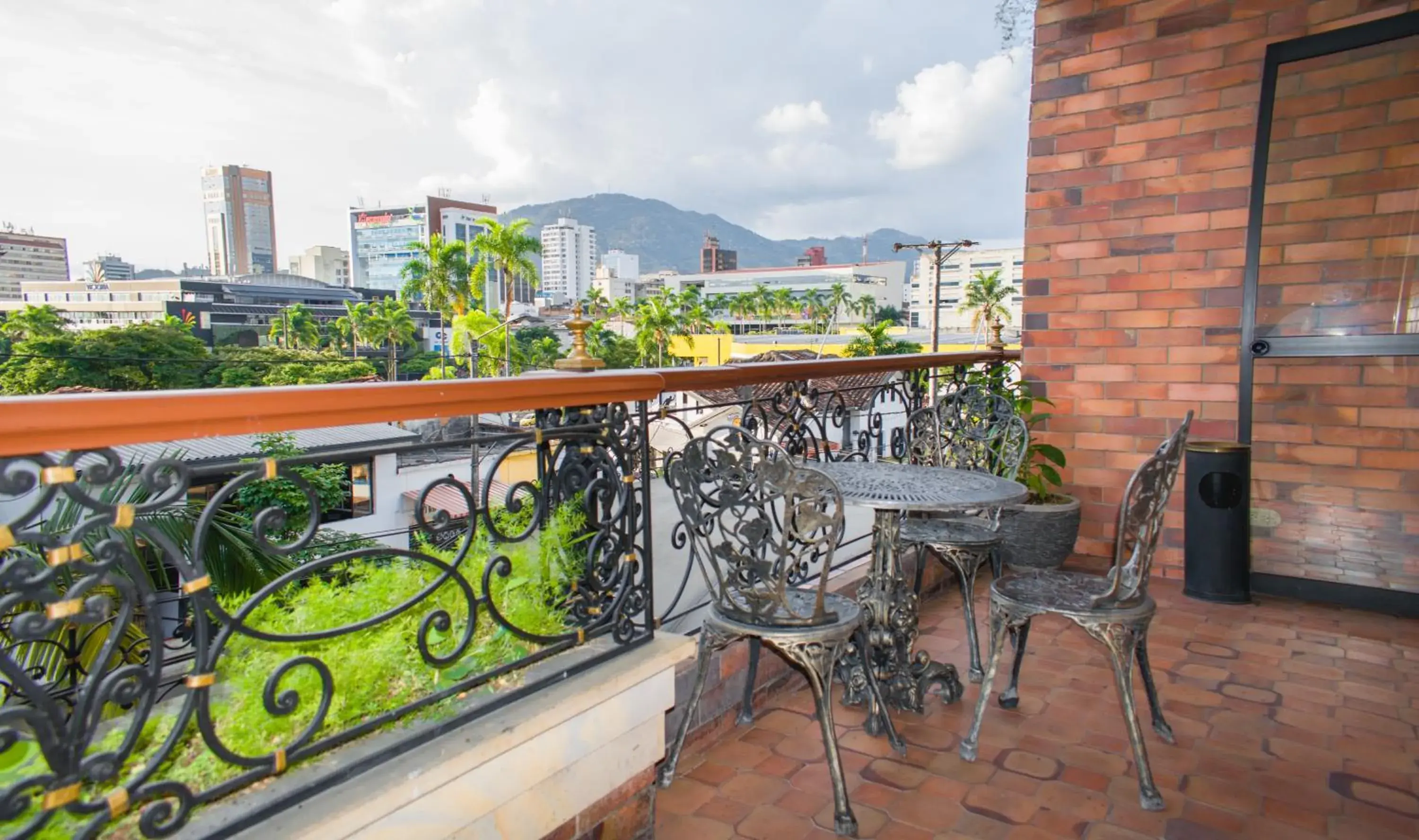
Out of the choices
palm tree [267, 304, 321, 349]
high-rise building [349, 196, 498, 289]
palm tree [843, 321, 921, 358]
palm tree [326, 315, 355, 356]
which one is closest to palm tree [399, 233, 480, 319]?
palm tree [326, 315, 355, 356]

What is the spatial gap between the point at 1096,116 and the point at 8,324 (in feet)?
162

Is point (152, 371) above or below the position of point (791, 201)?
below

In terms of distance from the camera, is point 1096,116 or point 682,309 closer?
point 1096,116

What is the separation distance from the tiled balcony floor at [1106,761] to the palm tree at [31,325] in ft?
152

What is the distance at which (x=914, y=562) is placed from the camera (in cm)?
324

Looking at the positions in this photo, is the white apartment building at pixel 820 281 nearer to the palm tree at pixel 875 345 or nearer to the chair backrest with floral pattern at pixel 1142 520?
the palm tree at pixel 875 345

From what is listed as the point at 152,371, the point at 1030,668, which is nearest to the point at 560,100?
the point at 152,371

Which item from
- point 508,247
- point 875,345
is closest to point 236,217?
point 508,247

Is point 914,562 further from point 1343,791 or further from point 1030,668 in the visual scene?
point 1343,791

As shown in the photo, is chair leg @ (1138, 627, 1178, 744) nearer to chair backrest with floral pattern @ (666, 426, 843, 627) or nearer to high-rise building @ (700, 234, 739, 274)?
chair backrest with floral pattern @ (666, 426, 843, 627)

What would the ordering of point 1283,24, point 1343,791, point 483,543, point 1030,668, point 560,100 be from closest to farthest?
point 483,543, point 1343,791, point 1030,668, point 1283,24, point 560,100

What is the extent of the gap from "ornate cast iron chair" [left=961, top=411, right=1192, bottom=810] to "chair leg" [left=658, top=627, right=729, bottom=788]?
75cm

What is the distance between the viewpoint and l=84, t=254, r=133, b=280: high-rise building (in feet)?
219

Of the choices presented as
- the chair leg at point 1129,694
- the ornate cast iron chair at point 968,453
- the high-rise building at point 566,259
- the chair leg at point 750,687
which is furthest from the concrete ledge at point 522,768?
the high-rise building at point 566,259
